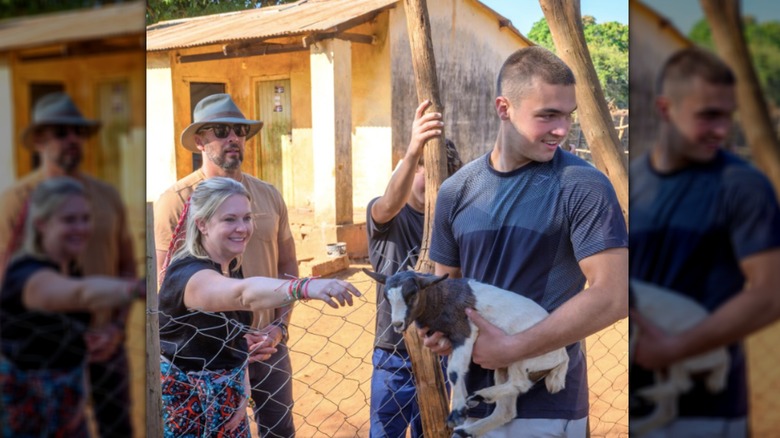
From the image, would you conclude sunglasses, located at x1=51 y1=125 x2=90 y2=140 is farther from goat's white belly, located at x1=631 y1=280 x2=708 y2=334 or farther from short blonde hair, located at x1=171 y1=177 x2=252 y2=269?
short blonde hair, located at x1=171 y1=177 x2=252 y2=269

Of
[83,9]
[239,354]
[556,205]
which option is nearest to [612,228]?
[556,205]

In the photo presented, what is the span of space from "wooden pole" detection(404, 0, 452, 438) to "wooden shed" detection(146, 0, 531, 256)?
7175 millimetres

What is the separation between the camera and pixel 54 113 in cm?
61

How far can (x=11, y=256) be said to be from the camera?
60 cm

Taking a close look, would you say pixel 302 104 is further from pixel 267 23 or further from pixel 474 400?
pixel 474 400

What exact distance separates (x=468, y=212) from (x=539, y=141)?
345 millimetres

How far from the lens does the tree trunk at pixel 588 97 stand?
4.08 metres

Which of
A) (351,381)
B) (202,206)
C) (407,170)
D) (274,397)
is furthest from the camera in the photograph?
(351,381)

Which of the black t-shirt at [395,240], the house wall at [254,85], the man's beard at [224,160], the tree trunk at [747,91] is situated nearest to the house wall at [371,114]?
the house wall at [254,85]

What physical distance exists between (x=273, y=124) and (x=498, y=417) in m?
11.3

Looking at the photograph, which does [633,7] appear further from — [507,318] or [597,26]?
[597,26]

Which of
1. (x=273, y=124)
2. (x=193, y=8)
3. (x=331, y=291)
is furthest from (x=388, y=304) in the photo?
(x=193, y=8)

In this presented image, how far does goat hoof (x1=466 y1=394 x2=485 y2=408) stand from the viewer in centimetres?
246

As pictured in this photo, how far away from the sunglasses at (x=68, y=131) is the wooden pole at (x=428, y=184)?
2388 mm
